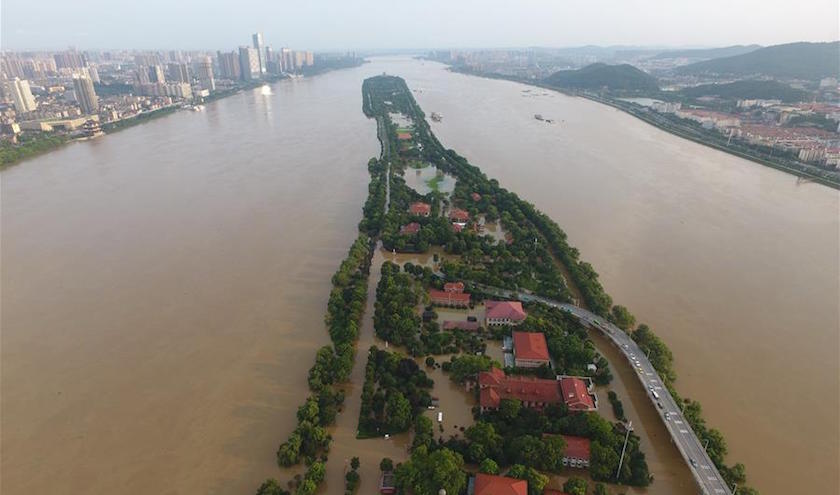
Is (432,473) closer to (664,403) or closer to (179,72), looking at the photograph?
(664,403)

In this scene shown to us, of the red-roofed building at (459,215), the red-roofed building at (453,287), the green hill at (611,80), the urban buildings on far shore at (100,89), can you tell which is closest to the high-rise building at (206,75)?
the urban buildings on far shore at (100,89)

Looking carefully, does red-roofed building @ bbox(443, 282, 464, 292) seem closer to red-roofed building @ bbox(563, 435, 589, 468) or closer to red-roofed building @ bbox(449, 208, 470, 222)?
red-roofed building @ bbox(449, 208, 470, 222)

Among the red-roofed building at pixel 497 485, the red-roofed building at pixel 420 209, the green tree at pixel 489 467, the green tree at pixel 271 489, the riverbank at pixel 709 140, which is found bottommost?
the green tree at pixel 271 489

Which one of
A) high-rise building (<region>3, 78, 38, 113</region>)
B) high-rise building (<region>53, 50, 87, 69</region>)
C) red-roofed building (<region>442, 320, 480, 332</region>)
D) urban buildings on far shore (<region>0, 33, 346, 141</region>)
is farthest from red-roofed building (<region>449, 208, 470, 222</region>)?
high-rise building (<region>53, 50, 87, 69</region>)

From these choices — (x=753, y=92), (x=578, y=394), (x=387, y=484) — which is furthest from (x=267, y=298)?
(x=753, y=92)

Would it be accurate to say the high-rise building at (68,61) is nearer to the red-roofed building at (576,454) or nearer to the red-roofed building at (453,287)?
the red-roofed building at (453,287)

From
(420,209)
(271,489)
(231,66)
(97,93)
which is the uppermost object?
(231,66)
